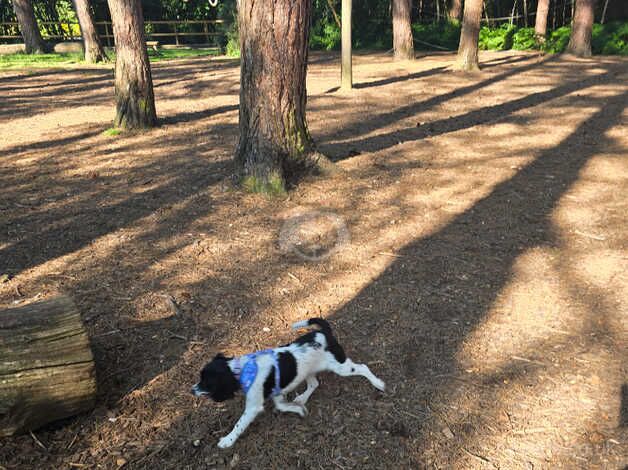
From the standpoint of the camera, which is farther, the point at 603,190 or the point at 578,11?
the point at 578,11

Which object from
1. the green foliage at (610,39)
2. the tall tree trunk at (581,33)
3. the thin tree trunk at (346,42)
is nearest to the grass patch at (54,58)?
the thin tree trunk at (346,42)

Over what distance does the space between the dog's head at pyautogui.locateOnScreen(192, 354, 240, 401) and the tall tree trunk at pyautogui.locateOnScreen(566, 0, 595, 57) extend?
2024 centimetres

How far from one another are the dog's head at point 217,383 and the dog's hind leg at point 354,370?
0.66m

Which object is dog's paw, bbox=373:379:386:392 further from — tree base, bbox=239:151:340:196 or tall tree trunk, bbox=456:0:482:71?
tall tree trunk, bbox=456:0:482:71

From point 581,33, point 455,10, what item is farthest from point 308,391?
point 455,10

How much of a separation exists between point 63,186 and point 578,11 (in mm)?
18676

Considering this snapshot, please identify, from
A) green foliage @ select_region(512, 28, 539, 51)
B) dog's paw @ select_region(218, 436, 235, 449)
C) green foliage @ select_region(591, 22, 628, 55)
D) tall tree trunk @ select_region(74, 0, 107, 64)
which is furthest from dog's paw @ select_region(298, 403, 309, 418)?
green foliage @ select_region(512, 28, 539, 51)

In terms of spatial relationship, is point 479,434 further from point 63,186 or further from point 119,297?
point 63,186

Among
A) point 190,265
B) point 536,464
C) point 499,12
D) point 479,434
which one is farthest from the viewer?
point 499,12

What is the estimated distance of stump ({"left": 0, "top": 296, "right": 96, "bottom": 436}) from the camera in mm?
2693

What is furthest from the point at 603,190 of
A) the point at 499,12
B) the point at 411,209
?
the point at 499,12

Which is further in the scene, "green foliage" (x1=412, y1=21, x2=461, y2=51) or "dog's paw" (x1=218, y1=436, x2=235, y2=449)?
"green foliage" (x1=412, y1=21, x2=461, y2=51)

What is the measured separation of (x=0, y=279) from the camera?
4.41 metres

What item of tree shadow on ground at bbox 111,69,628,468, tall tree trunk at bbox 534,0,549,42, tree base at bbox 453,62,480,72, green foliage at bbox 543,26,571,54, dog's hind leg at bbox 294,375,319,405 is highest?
tall tree trunk at bbox 534,0,549,42
